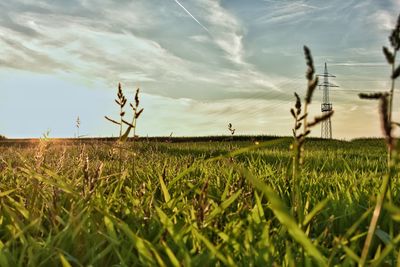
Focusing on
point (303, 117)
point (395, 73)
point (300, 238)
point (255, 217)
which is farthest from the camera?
point (255, 217)

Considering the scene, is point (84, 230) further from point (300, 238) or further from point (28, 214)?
point (300, 238)

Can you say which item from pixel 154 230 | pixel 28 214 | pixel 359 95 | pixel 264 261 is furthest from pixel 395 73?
pixel 28 214

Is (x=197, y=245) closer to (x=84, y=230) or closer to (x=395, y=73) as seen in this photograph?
(x=84, y=230)

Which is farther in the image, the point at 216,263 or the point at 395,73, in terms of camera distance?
the point at 216,263

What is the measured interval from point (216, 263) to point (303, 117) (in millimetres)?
1019

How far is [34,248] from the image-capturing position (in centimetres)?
254

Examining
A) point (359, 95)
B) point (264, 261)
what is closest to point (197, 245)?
point (264, 261)

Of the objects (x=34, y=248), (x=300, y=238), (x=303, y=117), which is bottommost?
(x=34, y=248)

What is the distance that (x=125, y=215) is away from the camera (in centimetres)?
310

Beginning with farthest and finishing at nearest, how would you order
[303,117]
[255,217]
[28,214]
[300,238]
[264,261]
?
[28,214], [255,217], [264,261], [300,238], [303,117]

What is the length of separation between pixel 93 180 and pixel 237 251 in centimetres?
91

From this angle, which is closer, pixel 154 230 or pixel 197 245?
pixel 197 245

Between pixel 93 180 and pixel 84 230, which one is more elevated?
pixel 93 180

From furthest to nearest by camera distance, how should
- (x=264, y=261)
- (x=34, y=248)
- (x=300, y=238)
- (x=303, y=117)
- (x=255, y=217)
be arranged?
(x=255, y=217) < (x=34, y=248) < (x=264, y=261) < (x=300, y=238) < (x=303, y=117)
